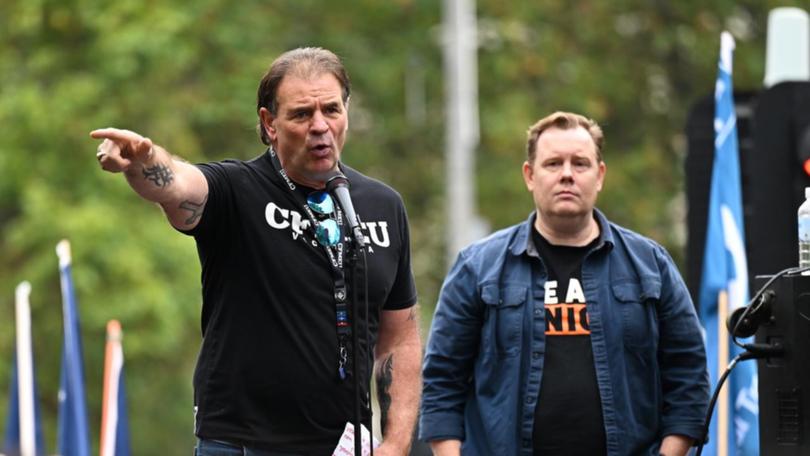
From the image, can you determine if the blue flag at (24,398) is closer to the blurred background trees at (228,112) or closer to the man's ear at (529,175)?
the man's ear at (529,175)

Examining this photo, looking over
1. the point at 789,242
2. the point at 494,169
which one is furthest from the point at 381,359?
the point at 494,169

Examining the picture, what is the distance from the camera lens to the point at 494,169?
23.2m

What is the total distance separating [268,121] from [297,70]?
192mm

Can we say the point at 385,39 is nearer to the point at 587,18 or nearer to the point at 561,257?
the point at 587,18

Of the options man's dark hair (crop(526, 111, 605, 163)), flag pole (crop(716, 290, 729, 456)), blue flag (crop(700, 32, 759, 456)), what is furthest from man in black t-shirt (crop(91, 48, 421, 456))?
blue flag (crop(700, 32, 759, 456))

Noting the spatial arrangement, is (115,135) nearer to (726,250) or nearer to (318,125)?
(318,125)

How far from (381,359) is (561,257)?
3.21 ft

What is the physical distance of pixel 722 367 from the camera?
8188 mm

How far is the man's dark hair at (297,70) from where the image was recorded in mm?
5477

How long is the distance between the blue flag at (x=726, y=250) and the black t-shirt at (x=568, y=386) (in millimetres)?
1959

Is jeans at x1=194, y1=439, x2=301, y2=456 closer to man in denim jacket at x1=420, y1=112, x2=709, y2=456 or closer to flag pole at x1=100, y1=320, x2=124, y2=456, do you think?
man in denim jacket at x1=420, y1=112, x2=709, y2=456

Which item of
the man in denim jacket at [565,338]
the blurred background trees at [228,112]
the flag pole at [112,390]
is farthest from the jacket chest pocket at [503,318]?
the blurred background trees at [228,112]

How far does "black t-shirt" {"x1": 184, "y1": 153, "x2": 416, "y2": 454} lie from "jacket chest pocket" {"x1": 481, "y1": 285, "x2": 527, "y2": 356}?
112 cm

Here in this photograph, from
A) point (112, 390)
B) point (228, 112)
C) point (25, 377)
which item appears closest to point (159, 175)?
point (112, 390)
